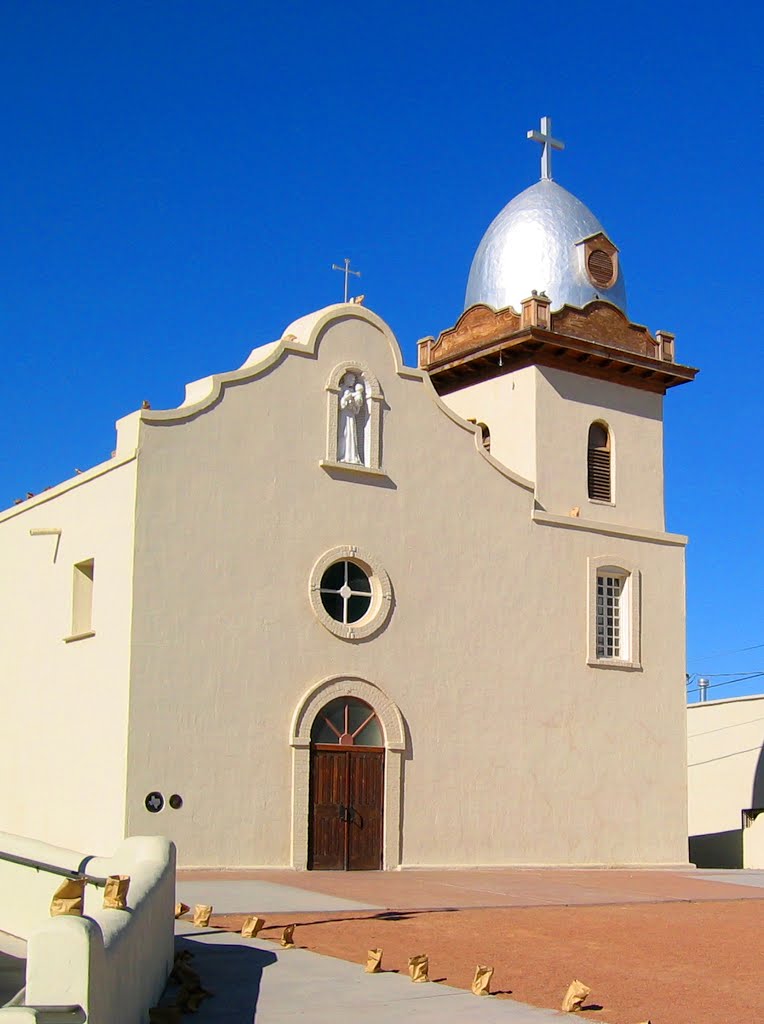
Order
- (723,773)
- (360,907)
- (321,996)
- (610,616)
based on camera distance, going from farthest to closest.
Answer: (723,773)
(610,616)
(360,907)
(321,996)

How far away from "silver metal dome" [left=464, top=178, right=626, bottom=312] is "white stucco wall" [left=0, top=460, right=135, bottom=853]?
10.2 meters

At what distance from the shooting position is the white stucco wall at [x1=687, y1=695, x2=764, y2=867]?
34.4 metres

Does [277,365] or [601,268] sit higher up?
[601,268]

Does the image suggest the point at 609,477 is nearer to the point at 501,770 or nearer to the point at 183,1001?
the point at 501,770

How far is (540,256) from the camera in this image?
28047 millimetres

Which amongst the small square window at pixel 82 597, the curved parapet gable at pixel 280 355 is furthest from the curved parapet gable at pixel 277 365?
the small square window at pixel 82 597

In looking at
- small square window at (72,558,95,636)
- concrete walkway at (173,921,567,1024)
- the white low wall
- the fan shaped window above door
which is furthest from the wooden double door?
concrete walkway at (173,921,567,1024)

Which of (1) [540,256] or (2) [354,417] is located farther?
(1) [540,256]

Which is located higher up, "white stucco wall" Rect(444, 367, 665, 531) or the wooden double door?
"white stucco wall" Rect(444, 367, 665, 531)

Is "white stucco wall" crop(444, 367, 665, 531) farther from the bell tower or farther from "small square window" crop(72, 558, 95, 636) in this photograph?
"small square window" crop(72, 558, 95, 636)

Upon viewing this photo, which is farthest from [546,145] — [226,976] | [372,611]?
[226,976]

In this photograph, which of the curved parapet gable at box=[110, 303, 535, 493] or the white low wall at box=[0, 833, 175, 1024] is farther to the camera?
the curved parapet gable at box=[110, 303, 535, 493]

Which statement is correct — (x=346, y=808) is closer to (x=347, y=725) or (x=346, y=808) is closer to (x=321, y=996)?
(x=347, y=725)

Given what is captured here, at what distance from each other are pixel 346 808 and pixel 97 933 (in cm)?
1521
